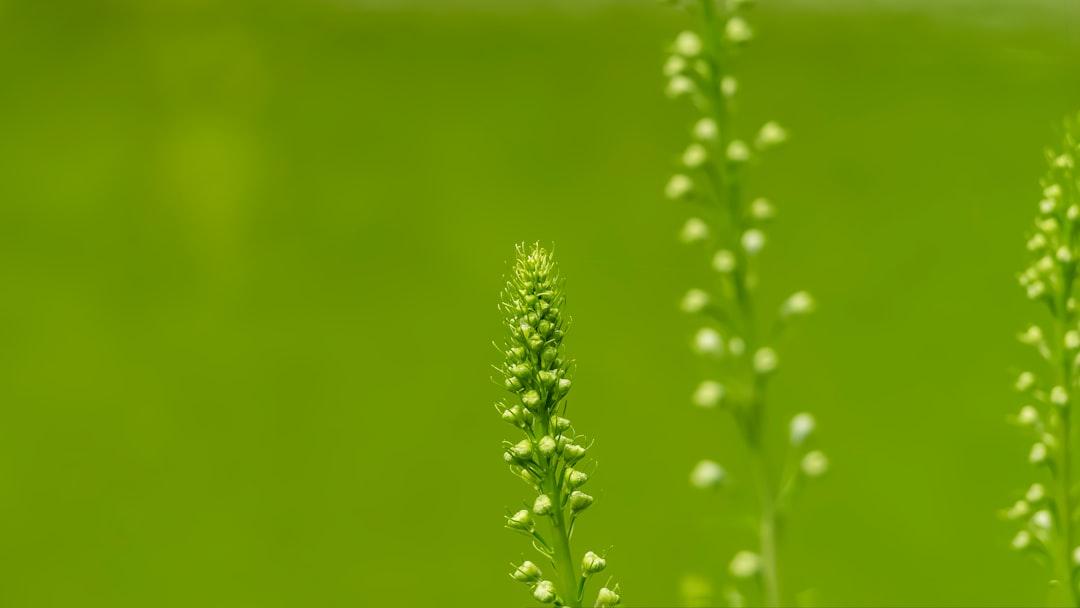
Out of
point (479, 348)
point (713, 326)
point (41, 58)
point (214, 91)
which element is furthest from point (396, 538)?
point (713, 326)

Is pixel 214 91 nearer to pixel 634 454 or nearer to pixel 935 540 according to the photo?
pixel 634 454

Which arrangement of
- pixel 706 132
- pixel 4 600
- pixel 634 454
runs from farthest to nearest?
pixel 634 454 < pixel 4 600 < pixel 706 132

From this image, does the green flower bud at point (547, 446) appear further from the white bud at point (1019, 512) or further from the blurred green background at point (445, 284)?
the blurred green background at point (445, 284)

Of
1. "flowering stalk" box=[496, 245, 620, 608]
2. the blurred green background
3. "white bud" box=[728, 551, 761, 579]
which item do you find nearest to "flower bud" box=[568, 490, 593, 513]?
"flowering stalk" box=[496, 245, 620, 608]

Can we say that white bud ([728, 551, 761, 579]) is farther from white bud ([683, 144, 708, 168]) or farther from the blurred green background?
the blurred green background

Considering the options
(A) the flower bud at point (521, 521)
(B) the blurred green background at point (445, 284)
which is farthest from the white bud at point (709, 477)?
(B) the blurred green background at point (445, 284)
